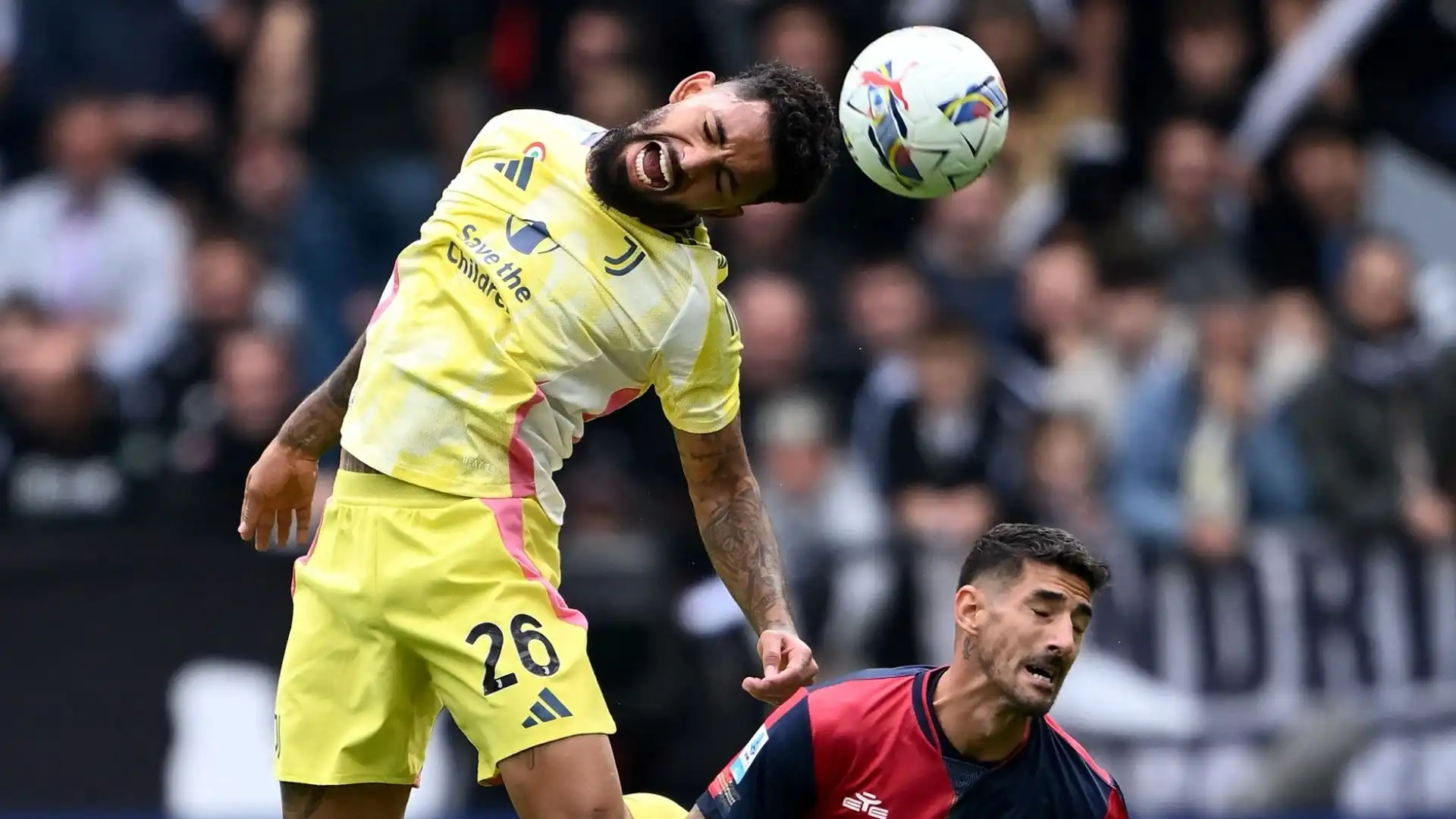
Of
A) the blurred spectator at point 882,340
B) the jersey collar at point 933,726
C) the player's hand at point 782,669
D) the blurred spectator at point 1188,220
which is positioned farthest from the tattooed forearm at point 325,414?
the blurred spectator at point 1188,220

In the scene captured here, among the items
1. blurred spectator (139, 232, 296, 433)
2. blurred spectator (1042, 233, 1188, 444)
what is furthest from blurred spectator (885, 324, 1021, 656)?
blurred spectator (139, 232, 296, 433)

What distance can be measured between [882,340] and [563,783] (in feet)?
19.0

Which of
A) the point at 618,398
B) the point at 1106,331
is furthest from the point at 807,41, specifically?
the point at 618,398

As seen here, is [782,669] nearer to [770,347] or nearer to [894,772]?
[894,772]

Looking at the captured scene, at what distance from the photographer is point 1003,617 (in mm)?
5719

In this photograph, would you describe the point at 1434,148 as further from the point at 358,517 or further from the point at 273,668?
the point at 358,517

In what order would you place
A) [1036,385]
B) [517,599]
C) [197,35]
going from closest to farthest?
1. [517,599]
2. [1036,385]
3. [197,35]

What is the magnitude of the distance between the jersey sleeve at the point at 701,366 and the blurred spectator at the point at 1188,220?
20.9 ft

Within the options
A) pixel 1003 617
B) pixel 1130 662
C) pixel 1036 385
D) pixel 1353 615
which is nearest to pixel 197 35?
pixel 1036 385

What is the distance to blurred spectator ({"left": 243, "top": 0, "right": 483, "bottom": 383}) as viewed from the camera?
11.5 meters

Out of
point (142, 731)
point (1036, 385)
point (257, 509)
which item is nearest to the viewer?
point (257, 509)

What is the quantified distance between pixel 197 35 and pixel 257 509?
21.5 ft

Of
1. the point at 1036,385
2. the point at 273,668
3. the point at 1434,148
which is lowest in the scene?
the point at 273,668

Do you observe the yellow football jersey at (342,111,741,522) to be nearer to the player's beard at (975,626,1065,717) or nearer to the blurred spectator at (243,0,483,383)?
the player's beard at (975,626,1065,717)
